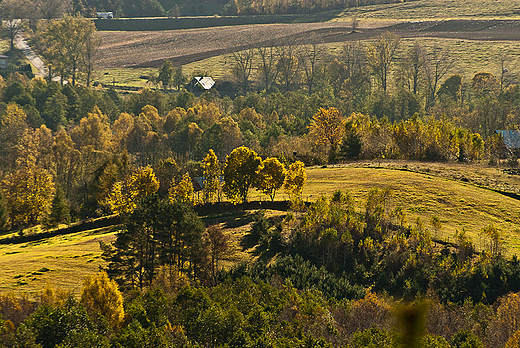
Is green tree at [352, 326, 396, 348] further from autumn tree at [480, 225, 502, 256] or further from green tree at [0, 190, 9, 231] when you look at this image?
green tree at [0, 190, 9, 231]

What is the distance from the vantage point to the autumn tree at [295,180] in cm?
7750

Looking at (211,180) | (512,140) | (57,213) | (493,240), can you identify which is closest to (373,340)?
(493,240)

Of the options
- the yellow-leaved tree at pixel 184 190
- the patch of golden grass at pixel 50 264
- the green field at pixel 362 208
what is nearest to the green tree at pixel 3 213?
the green field at pixel 362 208

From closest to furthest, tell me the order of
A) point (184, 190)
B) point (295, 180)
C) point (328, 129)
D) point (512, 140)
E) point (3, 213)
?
point (295, 180), point (184, 190), point (3, 213), point (512, 140), point (328, 129)

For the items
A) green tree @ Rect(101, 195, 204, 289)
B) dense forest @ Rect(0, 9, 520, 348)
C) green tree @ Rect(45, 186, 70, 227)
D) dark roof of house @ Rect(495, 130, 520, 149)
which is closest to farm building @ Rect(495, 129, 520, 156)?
dark roof of house @ Rect(495, 130, 520, 149)

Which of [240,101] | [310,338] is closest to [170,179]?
[310,338]

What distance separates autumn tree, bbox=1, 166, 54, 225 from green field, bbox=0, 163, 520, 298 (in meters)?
19.5

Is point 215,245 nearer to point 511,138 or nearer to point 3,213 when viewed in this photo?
point 3,213

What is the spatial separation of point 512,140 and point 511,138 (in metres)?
0.89

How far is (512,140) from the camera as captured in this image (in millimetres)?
110688

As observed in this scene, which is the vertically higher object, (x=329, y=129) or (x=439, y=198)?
(x=329, y=129)

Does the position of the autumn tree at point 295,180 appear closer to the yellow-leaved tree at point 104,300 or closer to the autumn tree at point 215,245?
the autumn tree at point 215,245

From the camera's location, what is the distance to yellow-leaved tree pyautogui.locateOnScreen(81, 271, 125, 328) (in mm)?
49812

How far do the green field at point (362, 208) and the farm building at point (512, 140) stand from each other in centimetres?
1613
